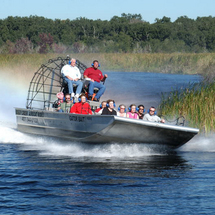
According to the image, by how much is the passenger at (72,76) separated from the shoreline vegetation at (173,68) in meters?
3.25

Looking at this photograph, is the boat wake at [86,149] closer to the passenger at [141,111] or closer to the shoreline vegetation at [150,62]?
the passenger at [141,111]

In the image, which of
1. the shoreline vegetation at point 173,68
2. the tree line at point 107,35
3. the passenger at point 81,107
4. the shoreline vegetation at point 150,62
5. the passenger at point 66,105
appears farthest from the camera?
the tree line at point 107,35

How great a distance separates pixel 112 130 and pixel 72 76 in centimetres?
437

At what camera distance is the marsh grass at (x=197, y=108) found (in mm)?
17578

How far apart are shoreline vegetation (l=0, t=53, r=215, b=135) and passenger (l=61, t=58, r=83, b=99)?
10.7ft

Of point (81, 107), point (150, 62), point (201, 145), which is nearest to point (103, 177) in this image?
point (81, 107)

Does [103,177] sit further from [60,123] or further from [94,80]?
[94,80]

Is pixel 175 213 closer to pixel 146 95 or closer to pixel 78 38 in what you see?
pixel 146 95

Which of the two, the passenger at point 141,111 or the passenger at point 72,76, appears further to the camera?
the passenger at point 72,76

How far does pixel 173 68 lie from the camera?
46.8 meters

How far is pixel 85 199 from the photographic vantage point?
409 inches

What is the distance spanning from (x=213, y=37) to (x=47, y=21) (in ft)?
89.3

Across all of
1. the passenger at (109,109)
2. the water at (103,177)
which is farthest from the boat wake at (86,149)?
the passenger at (109,109)

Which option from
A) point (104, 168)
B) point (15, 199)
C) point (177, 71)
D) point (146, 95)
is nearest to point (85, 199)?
point (15, 199)
